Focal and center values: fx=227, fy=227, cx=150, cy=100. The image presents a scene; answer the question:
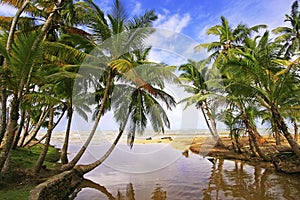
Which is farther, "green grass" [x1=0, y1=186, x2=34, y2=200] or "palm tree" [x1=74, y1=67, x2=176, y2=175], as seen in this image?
"palm tree" [x1=74, y1=67, x2=176, y2=175]

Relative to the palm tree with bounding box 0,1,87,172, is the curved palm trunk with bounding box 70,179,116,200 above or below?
below

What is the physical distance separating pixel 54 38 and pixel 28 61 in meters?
5.03

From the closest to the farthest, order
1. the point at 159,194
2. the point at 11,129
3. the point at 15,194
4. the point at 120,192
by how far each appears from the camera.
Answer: the point at 15,194
the point at 11,129
the point at 159,194
the point at 120,192

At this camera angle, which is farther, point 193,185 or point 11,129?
point 193,185

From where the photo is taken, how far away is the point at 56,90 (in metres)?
9.31

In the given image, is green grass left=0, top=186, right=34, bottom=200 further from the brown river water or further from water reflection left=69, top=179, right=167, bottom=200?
the brown river water

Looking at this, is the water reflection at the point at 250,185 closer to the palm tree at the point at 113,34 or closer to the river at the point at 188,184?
the river at the point at 188,184

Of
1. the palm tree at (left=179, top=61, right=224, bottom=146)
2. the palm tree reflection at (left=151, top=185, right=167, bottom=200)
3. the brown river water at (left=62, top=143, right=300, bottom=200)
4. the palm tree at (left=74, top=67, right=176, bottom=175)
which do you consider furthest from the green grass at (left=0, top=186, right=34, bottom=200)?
the palm tree at (left=179, top=61, right=224, bottom=146)

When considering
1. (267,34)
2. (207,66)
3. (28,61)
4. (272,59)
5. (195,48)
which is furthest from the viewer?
(207,66)

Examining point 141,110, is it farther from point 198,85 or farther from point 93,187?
point 198,85

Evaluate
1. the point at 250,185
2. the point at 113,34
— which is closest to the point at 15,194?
the point at 113,34

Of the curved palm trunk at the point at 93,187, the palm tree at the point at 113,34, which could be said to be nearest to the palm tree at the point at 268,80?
the palm tree at the point at 113,34

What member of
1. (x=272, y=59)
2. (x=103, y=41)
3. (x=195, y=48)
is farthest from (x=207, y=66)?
(x=103, y=41)

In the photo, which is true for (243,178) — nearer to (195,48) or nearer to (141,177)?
(141,177)
